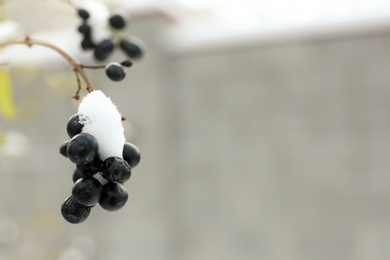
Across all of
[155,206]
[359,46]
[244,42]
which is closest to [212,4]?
[244,42]

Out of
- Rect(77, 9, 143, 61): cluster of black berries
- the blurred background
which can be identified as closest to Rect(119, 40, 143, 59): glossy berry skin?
Rect(77, 9, 143, 61): cluster of black berries

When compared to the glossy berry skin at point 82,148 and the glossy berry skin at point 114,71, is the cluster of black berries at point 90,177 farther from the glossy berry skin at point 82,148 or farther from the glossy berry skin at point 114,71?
the glossy berry skin at point 114,71

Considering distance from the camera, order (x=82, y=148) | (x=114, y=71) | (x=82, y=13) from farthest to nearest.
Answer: (x=82, y=13) → (x=114, y=71) → (x=82, y=148)

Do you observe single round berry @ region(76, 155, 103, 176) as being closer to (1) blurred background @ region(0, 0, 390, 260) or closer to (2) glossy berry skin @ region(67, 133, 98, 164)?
(2) glossy berry skin @ region(67, 133, 98, 164)

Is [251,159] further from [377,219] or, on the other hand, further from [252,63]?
[377,219]

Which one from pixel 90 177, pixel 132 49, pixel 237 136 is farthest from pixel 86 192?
pixel 237 136

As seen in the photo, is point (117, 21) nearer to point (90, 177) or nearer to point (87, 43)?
point (87, 43)
